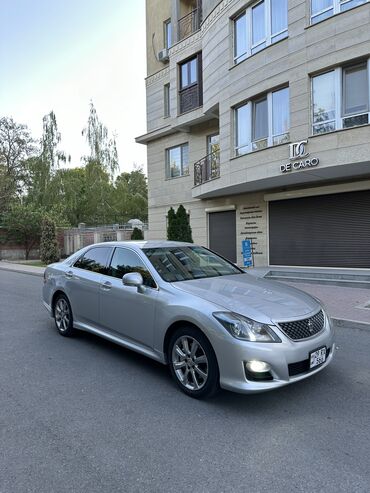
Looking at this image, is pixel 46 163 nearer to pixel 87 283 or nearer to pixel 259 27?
pixel 259 27

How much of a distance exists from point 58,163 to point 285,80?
2458 cm

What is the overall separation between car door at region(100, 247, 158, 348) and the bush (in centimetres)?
1867

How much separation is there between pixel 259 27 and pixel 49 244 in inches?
644

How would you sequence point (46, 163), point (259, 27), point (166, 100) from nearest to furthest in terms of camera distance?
point (259, 27) < point (166, 100) < point (46, 163)

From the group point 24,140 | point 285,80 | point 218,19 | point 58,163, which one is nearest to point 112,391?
point 285,80

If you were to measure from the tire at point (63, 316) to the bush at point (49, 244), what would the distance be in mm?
17333

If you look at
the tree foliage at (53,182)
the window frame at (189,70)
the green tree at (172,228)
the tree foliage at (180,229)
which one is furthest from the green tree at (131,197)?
the tree foliage at (180,229)

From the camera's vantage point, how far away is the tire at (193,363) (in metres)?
3.53

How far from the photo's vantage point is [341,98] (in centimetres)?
1083

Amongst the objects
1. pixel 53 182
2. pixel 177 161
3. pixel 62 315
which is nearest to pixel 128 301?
pixel 62 315

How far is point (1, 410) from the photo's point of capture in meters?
3.52

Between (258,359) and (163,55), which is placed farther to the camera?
(163,55)

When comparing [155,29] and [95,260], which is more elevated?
[155,29]

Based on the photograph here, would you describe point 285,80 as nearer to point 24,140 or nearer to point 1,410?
point 1,410
